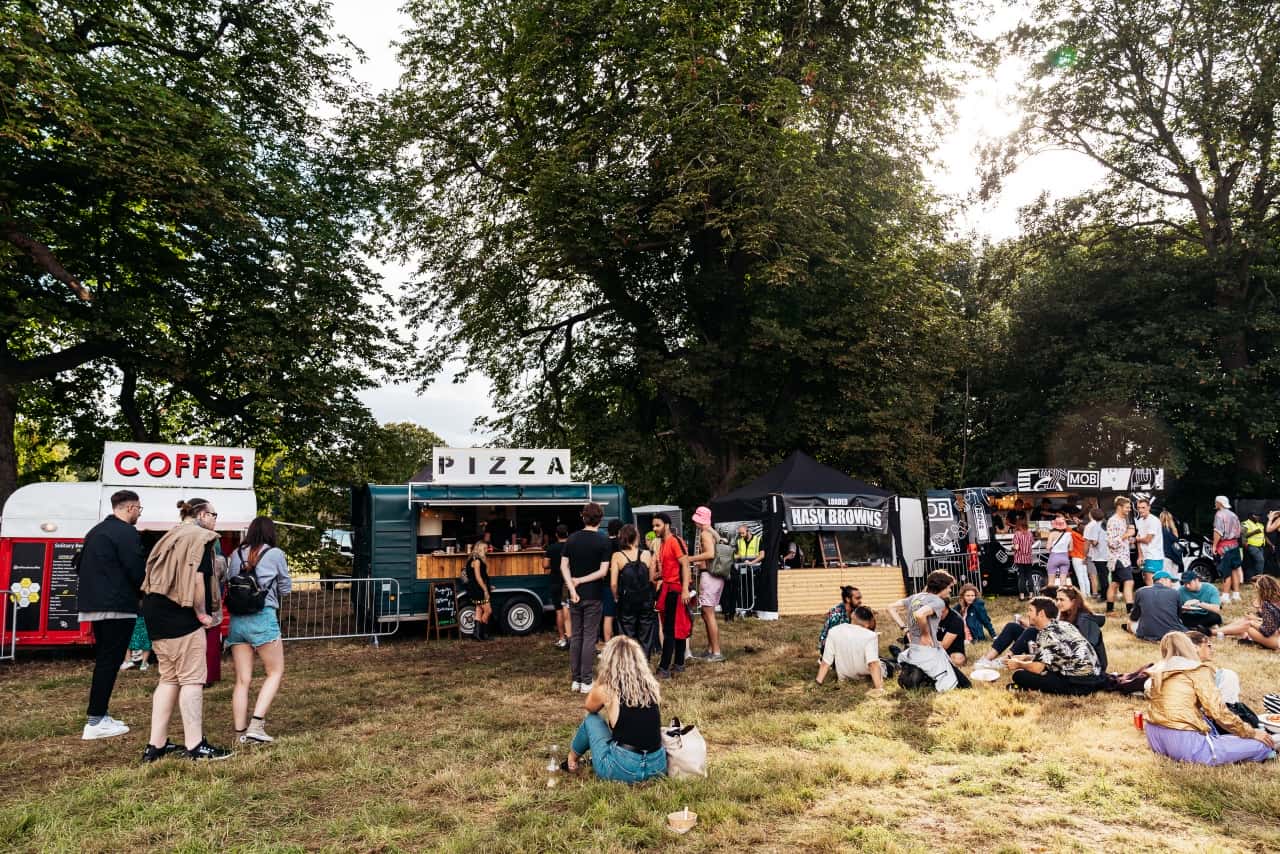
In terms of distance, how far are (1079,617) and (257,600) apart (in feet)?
23.7

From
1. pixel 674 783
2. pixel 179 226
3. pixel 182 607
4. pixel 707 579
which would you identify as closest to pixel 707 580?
pixel 707 579

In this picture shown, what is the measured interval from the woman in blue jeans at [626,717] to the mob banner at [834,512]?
993 cm

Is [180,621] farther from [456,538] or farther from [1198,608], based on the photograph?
[1198,608]

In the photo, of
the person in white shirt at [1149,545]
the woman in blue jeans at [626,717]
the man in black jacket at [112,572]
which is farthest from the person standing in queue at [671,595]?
the person in white shirt at [1149,545]

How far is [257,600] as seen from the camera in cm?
606

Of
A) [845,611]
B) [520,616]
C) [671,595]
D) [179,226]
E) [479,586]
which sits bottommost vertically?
[520,616]

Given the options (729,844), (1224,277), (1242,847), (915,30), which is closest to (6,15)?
(729,844)

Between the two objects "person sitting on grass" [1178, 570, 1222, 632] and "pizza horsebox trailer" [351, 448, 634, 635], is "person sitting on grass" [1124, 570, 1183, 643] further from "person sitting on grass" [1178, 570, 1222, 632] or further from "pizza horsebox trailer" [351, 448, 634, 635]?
"pizza horsebox trailer" [351, 448, 634, 635]

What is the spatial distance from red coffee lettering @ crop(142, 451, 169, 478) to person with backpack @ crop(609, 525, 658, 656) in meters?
6.90

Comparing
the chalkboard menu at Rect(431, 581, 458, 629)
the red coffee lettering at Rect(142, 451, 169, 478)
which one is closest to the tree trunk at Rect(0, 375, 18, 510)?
the red coffee lettering at Rect(142, 451, 169, 478)

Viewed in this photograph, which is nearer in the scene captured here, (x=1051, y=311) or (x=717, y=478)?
(x=717, y=478)

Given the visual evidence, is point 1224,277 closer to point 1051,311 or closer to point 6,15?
point 1051,311

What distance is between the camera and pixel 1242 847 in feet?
13.7

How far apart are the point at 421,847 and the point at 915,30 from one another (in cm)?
2145
